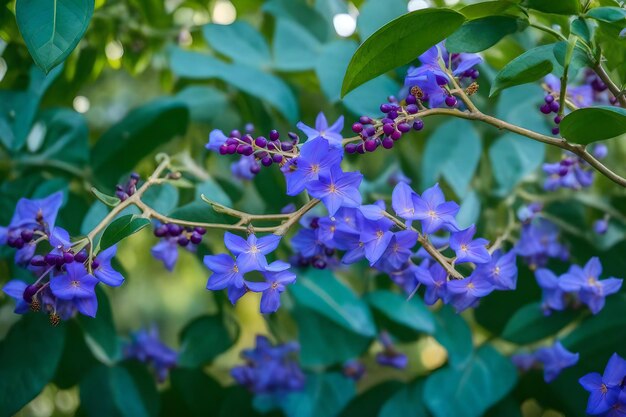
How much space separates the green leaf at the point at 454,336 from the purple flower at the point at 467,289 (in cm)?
24

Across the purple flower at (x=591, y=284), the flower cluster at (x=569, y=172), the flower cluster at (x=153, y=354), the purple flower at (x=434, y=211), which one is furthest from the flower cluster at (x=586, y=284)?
the flower cluster at (x=153, y=354)

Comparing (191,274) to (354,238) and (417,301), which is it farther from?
(354,238)

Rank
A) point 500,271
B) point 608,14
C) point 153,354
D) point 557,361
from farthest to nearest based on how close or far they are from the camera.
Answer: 1. point 153,354
2. point 557,361
3. point 500,271
4. point 608,14

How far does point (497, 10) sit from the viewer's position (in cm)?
65

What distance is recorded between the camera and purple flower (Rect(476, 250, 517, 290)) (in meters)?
0.67

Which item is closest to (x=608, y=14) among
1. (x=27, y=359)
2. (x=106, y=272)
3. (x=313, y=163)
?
(x=313, y=163)

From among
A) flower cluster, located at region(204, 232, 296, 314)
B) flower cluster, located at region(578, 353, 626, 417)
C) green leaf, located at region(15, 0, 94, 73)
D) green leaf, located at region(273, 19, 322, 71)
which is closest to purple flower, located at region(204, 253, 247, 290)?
flower cluster, located at region(204, 232, 296, 314)

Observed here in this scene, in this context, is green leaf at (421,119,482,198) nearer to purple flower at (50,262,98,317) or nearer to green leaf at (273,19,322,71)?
green leaf at (273,19,322,71)

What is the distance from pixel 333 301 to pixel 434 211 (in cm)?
29

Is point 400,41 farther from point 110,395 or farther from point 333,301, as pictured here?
point 110,395

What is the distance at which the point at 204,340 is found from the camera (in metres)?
0.98

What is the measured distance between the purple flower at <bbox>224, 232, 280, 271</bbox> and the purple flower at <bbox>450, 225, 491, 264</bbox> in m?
0.17

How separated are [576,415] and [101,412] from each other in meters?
0.62

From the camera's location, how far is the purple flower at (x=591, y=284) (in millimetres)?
756
